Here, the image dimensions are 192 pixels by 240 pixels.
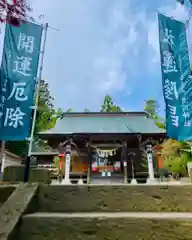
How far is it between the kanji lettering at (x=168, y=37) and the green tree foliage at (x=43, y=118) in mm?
17852

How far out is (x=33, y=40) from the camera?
18.1 ft

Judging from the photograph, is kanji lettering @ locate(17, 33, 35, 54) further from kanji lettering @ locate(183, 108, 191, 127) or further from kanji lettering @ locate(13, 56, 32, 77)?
kanji lettering @ locate(183, 108, 191, 127)

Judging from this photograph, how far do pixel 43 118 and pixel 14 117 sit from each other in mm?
23041

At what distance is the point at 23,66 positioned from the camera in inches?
204

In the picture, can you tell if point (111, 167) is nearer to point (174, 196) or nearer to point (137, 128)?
point (137, 128)

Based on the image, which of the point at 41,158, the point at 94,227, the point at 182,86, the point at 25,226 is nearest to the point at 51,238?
the point at 25,226

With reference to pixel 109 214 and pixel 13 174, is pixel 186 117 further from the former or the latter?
pixel 13 174

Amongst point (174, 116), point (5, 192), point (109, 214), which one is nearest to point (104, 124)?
point (174, 116)

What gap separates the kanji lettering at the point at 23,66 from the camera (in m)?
5.15

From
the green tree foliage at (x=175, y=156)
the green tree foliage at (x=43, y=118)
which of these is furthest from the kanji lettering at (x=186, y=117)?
the green tree foliage at (x=43, y=118)

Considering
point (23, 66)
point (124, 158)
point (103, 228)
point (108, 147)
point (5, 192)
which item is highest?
point (23, 66)

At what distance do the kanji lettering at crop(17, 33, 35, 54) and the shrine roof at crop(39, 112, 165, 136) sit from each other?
7202mm

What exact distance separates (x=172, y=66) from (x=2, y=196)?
6.34 m

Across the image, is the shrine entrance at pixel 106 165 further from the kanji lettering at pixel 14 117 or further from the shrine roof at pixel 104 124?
the kanji lettering at pixel 14 117
